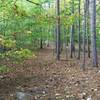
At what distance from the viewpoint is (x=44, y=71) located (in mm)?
14820

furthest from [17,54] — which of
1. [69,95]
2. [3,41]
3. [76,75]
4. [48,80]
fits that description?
[76,75]

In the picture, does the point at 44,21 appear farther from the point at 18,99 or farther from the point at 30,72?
the point at 30,72

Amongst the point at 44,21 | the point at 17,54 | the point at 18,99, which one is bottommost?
the point at 18,99

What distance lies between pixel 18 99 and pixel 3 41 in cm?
212

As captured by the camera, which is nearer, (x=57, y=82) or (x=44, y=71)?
(x=57, y=82)

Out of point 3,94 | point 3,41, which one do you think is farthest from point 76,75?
point 3,41

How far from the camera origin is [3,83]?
38.2ft

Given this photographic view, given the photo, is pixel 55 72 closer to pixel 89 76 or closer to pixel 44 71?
pixel 44 71

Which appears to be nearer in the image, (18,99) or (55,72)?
(18,99)

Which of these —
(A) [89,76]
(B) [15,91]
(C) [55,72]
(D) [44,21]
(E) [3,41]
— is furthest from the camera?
(C) [55,72]

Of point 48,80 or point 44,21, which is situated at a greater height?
point 44,21

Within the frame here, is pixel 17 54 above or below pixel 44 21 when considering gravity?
below

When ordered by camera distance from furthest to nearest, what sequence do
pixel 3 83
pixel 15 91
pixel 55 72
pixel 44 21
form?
1. pixel 55 72
2. pixel 3 83
3. pixel 15 91
4. pixel 44 21

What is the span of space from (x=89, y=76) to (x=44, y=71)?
2960mm
